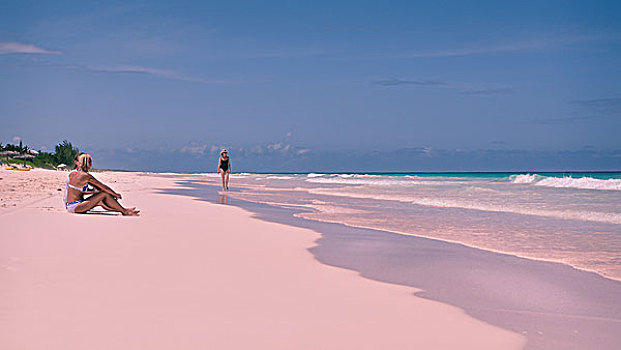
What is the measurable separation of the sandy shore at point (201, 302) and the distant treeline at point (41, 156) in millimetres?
53139

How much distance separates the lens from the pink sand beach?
3.25 m

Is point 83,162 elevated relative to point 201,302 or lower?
elevated

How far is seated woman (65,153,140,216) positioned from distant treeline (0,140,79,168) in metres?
48.1

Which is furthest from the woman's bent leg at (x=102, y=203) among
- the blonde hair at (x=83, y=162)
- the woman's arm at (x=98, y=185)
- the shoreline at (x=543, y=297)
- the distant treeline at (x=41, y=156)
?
the distant treeline at (x=41, y=156)

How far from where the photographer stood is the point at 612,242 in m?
7.93

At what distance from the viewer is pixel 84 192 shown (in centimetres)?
1020

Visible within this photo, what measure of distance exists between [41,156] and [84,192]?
65.0 m

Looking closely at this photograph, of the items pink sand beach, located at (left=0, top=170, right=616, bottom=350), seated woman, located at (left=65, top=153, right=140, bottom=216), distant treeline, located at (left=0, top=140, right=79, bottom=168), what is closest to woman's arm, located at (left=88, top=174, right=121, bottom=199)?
seated woman, located at (left=65, top=153, right=140, bottom=216)

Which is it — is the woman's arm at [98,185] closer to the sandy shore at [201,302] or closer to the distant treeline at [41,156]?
the sandy shore at [201,302]

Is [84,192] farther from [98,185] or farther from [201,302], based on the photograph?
[201,302]

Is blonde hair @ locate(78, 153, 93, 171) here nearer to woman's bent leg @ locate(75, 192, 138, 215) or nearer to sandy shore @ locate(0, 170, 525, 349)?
woman's bent leg @ locate(75, 192, 138, 215)

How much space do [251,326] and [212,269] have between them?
1.90 meters

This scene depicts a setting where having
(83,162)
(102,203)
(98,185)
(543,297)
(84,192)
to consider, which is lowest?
(543,297)

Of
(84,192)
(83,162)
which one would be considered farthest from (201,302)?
(84,192)
